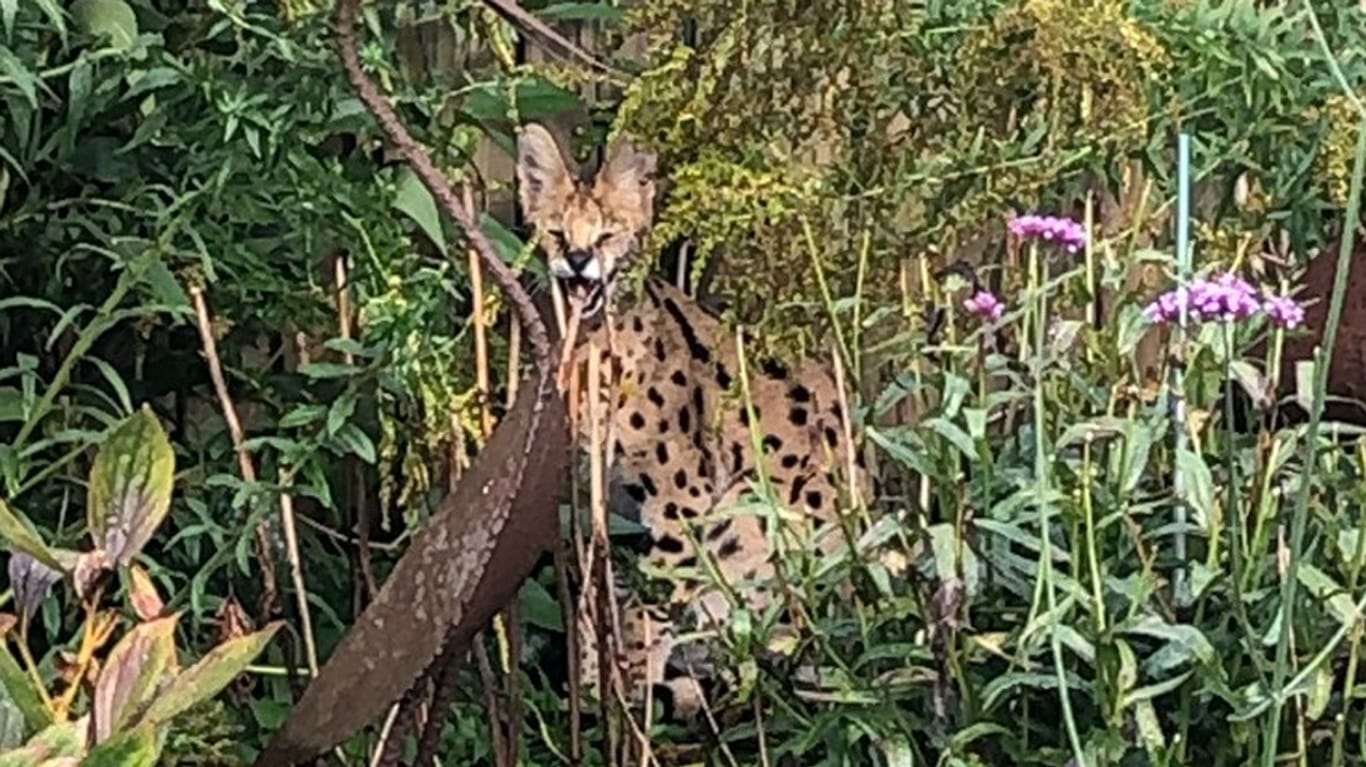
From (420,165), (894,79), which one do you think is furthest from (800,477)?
(420,165)

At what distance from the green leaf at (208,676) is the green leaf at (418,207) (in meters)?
0.83

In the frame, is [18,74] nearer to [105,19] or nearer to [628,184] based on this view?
[105,19]

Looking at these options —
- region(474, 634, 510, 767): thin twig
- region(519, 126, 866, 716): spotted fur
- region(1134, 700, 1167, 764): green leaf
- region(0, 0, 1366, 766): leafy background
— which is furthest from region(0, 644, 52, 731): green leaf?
region(519, 126, 866, 716): spotted fur

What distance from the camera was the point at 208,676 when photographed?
0.93m

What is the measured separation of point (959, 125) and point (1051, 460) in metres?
0.31

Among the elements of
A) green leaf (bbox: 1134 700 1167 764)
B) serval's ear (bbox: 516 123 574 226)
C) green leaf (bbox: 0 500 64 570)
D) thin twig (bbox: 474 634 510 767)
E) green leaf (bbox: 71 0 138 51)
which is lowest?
green leaf (bbox: 1134 700 1167 764)

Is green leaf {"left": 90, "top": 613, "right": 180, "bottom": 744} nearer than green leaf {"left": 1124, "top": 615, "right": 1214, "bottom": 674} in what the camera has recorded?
Yes

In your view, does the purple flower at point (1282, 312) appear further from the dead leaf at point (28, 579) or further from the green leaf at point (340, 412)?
the dead leaf at point (28, 579)

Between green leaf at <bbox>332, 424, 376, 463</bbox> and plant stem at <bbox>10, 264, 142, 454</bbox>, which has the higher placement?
plant stem at <bbox>10, 264, 142, 454</bbox>

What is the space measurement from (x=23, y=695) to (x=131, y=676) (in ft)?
0.16

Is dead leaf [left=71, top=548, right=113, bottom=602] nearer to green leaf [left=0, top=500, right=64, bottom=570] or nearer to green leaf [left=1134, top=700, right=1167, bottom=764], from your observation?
green leaf [left=0, top=500, right=64, bottom=570]

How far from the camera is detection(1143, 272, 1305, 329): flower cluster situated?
131 centimetres

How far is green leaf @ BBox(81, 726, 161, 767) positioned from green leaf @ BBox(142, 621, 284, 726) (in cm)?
6

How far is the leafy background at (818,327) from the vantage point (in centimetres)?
137
